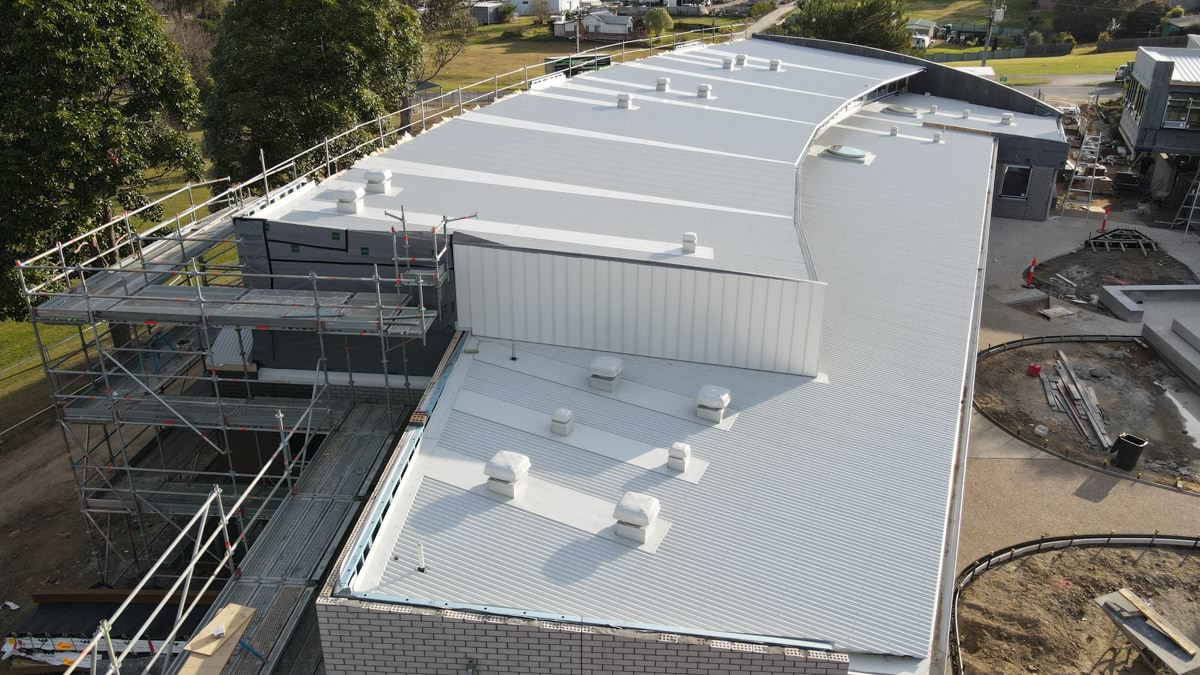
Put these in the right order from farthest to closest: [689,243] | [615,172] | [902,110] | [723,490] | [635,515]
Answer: [902,110]
[615,172]
[689,243]
[723,490]
[635,515]

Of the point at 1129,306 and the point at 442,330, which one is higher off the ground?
the point at 442,330

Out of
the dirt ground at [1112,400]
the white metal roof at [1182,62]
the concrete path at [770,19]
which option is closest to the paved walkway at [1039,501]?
the dirt ground at [1112,400]

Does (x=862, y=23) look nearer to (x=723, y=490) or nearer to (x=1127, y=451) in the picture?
(x=1127, y=451)

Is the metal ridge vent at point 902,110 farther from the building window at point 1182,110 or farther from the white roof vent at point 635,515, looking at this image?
the white roof vent at point 635,515

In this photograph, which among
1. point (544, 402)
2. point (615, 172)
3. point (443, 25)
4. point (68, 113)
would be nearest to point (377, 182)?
point (615, 172)

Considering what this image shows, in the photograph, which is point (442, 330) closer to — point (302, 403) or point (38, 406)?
point (302, 403)

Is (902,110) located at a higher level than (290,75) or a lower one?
lower

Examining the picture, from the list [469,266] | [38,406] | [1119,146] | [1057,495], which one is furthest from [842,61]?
[38,406]
